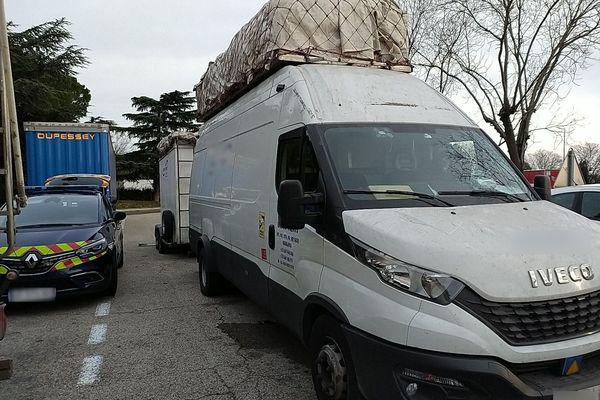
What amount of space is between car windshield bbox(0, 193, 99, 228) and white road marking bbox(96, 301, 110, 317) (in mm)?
1285

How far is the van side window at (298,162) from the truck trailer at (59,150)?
11.2m

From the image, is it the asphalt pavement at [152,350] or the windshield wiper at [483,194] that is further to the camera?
the asphalt pavement at [152,350]

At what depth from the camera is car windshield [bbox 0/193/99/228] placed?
23.5 ft

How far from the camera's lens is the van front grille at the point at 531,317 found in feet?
8.40

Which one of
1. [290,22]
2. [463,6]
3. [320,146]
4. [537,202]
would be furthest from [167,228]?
[463,6]

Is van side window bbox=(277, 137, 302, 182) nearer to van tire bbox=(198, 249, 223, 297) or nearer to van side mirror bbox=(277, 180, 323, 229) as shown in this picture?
van side mirror bbox=(277, 180, 323, 229)

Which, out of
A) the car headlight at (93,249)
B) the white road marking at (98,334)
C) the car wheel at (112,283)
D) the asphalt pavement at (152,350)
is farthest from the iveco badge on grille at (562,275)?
the car wheel at (112,283)

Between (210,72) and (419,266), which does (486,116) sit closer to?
(210,72)

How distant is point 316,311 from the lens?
359 cm

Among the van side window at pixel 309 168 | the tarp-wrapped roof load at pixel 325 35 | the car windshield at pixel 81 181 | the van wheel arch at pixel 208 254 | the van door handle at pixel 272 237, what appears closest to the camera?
the van side window at pixel 309 168

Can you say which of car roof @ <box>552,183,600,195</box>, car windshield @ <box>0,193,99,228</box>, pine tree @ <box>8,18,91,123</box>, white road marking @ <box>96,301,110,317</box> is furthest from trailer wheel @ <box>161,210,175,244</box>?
pine tree @ <box>8,18,91,123</box>

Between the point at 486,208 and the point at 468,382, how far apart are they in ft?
3.94

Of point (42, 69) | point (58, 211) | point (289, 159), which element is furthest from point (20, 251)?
point (42, 69)

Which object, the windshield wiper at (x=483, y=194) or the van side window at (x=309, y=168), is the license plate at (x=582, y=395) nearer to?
the windshield wiper at (x=483, y=194)
